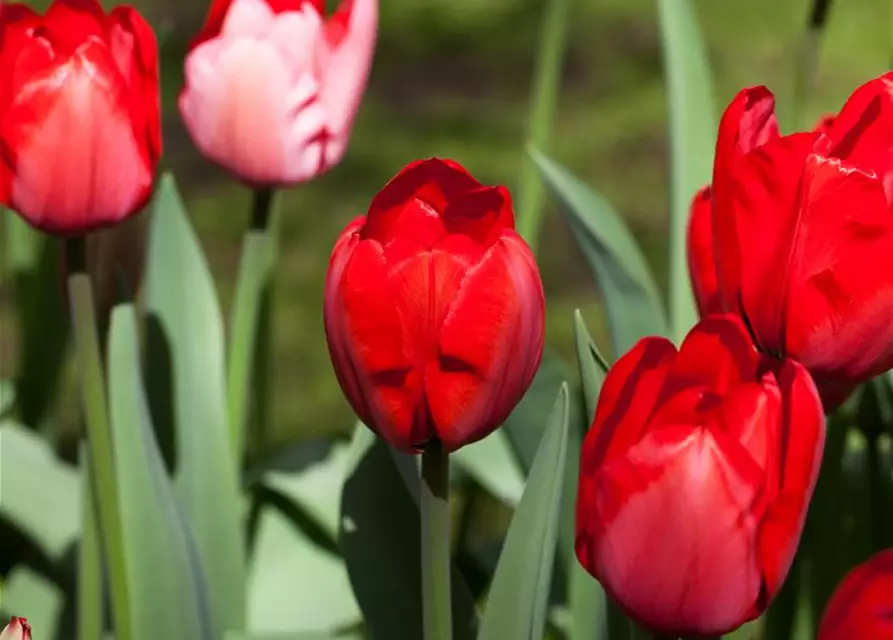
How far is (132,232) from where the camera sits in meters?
0.82

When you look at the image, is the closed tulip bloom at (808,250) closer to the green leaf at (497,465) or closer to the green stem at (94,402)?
the green stem at (94,402)

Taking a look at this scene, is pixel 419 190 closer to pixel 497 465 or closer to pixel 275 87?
pixel 275 87

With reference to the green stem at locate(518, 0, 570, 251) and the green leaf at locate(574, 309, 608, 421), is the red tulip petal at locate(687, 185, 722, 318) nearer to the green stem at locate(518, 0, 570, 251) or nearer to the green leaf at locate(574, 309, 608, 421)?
the green leaf at locate(574, 309, 608, 421)

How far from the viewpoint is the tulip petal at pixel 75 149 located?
597mm

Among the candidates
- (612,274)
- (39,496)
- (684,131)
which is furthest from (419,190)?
(39,496)

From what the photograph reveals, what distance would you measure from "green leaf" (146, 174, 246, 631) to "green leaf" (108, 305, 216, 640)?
66mm

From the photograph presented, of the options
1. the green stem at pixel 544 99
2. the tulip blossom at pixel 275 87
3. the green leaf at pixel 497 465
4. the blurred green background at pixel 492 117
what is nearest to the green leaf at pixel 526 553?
the tulip blossom at pixel 275 87

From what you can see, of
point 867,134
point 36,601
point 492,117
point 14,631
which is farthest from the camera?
point 492,117

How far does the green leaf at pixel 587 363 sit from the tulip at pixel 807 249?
0.09 m

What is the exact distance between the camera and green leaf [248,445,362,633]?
0.95 m

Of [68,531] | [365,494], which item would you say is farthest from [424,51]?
[365,494]

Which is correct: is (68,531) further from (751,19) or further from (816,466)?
(751,19)

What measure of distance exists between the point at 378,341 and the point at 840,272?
157mm

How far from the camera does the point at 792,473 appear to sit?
0.44 meters
